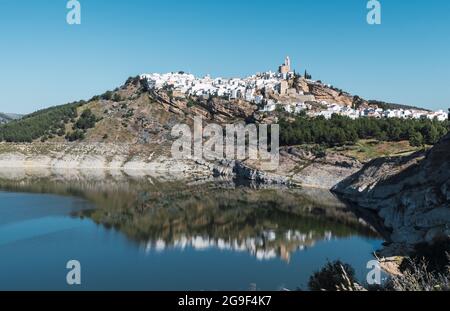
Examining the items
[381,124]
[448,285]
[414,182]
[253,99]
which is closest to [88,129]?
[253,99]

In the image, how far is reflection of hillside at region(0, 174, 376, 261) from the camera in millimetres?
45375

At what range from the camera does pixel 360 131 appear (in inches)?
3772

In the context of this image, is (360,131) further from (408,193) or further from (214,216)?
(214,216)

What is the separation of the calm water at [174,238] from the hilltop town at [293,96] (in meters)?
56.4

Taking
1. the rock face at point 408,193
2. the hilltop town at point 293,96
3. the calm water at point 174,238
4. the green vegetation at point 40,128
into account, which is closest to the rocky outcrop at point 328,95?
the hilltop town at point 293,96

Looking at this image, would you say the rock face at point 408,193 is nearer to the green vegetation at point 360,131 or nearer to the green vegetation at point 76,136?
the green vegetation at point 360,131

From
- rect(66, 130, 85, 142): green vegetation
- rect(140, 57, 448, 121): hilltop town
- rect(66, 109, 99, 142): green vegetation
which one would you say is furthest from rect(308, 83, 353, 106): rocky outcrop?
rect(66, 130, 85, 142): green vegetation

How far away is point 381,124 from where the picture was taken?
96.9 metres

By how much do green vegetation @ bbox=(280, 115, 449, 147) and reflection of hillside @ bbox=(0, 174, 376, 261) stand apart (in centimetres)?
2120

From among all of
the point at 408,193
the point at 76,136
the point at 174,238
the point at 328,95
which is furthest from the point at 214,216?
the point at 328,95

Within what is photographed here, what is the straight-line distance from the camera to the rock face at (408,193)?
135 feet

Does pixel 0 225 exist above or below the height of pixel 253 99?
below
